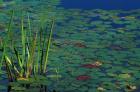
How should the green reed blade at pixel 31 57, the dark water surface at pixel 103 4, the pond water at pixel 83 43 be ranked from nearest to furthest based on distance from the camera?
the green reed blade at pixel 31 57 → the pond water at pixel 83 43 → the dark water surface at pixel 103 4

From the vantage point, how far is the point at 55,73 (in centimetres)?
339

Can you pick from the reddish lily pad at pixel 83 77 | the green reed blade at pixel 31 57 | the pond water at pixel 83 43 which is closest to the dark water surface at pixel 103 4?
the pond water at pixel 83 43

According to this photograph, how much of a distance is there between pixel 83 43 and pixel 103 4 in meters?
1.63

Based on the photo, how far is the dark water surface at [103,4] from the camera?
5.41 m

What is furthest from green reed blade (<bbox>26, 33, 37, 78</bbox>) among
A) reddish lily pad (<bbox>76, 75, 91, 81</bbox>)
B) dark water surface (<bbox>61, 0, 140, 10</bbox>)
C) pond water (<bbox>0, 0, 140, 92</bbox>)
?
dark water surface (<bbox>61, 0, 140, 10</bbox>)

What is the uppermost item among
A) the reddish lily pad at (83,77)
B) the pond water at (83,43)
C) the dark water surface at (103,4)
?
the dark water surface at (103,4)

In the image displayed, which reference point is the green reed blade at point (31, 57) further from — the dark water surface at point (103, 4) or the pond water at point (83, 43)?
the dark water surface at point (103, 4)

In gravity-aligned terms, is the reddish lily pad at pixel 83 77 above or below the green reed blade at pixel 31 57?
below

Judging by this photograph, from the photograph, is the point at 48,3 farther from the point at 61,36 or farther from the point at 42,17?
the point at 61,36

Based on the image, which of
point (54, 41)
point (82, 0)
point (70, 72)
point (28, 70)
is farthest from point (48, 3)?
point (28, 70)

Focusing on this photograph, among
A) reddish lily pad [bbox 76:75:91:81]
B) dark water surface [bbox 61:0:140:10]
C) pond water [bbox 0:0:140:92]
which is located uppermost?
dark water surface [bbox 61:0:140:10]

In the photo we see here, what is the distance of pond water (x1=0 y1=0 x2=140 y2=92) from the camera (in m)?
3.19

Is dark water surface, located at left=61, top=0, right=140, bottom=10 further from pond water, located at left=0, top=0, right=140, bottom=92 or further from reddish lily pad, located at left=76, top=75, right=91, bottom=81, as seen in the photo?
reddish lily pad, located at left=76, top=75, right=91, bottom=81

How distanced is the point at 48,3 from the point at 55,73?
7.25 ft
